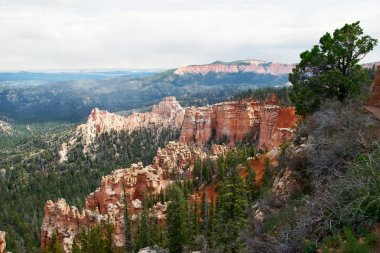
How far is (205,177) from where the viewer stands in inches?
2441

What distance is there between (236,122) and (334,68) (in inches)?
3011

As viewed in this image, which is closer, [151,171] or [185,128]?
[151,171]

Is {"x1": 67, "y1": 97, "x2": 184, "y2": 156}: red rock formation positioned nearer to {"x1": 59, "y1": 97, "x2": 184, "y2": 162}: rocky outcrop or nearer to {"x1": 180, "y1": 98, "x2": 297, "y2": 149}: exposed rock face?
{"x1": 59, "y1": 97, "x2": 184, "y2": 162}: rocky outcrop

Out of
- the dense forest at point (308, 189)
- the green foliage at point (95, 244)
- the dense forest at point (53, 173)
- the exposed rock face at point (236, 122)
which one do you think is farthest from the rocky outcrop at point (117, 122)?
the green foliage at point (95, 244)

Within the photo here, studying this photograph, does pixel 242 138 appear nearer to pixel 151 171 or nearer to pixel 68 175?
pixel 151 171

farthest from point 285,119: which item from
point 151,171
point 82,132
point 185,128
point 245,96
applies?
point 82,132

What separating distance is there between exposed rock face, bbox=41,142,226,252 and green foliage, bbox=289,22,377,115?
24228 millimetres

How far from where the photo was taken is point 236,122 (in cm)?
10106

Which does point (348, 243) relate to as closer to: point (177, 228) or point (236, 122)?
A: point (177, 228)

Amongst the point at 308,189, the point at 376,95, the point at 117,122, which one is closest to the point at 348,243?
the point at 308,189

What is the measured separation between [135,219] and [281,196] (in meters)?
29.5

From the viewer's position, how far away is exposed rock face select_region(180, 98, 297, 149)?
83688 mm

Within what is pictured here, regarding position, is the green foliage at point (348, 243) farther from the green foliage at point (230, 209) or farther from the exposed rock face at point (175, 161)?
the exposed rock face at point (175, 161)

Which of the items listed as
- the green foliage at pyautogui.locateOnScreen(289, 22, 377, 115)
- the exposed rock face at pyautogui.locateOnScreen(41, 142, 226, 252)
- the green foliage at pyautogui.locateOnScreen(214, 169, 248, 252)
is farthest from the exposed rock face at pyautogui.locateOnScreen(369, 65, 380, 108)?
the exposed rock face at pyautogui.locateOnScreen(41, 142, 226, 252)
